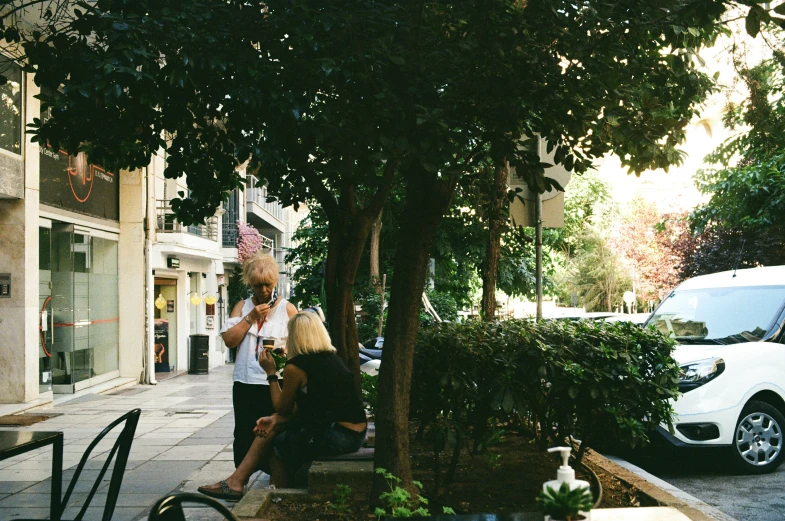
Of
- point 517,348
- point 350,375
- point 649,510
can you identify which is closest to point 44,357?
point 350,375

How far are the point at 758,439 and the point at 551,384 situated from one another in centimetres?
369

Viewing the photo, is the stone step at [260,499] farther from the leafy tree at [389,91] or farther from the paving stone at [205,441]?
the paving stone at [205,441]

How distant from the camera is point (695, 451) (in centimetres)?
795

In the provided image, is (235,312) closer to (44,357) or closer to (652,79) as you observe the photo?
(652,79)

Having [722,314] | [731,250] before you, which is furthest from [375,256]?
[731,250]

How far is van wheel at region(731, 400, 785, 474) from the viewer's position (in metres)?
7.84

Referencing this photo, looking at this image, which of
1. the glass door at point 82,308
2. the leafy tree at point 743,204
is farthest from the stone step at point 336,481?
the glass door at point 82,308

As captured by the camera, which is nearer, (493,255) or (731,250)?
(493,255)

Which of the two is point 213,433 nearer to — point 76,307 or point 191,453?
point 191,453

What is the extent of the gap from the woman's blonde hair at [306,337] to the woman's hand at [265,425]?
1.73 ft

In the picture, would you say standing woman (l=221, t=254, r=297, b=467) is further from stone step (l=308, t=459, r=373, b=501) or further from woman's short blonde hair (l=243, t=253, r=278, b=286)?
stone step (l=308, t=459, r=373, b=501)

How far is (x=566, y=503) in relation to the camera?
2143 mm

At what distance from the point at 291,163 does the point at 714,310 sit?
216 inches

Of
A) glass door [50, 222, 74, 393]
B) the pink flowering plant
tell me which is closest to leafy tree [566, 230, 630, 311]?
the pink flowering plant
